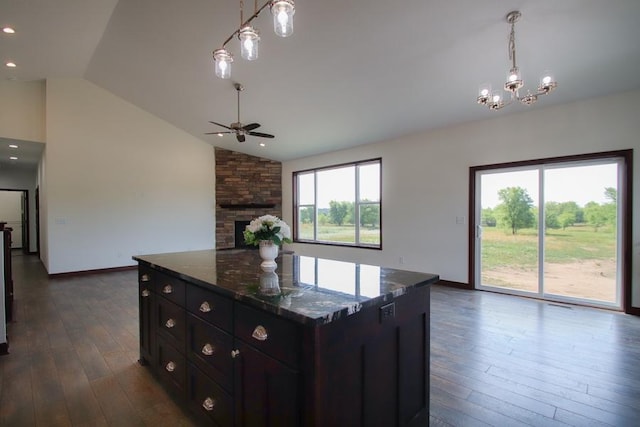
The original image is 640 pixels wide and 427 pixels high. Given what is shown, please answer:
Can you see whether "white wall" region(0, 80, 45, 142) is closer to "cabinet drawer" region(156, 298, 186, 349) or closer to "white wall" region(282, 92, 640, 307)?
"white wall" region(282, 92, 640, 307)

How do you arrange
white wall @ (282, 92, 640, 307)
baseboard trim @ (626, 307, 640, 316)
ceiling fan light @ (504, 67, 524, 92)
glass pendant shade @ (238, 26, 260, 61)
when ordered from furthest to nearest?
white wall @ (282, 92, 640, 307) → baseboard trim @ (626, 307, 640, 316) → ceiling fan light @ (504, 67, 524, 92) → glass pendant shade @ (238, 26, 260, 61)

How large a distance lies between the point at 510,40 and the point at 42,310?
620 centimetres

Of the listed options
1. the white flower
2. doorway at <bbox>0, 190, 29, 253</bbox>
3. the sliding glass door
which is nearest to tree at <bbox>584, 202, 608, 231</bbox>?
the sliding glass door

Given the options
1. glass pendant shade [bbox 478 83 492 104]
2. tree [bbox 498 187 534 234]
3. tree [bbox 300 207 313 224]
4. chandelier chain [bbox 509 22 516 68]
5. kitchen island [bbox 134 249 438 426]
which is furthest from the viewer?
tree [bbox 300 207 313 224]

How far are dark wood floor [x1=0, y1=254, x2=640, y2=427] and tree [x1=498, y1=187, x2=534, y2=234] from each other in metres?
1.12

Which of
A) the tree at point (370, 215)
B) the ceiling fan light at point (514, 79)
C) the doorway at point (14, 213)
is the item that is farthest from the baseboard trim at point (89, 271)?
the ceiling fan light at point (514, 79)

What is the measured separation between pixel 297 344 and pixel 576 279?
4.60 meters

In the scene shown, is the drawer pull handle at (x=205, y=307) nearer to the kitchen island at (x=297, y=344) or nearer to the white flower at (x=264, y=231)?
the kitchen island at (x=297, y=344)

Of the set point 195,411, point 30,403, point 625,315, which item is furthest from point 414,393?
point 625,315

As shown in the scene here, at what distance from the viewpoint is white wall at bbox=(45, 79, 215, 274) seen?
595 centimetres

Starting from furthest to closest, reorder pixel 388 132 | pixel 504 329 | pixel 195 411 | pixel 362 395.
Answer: pixel 388 132 → pixel 504 329 → pixel 195 411 → pixel 362 395

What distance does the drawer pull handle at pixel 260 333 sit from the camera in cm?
128

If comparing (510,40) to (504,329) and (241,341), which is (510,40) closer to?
(504,329)

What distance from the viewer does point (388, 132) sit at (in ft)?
18.5
